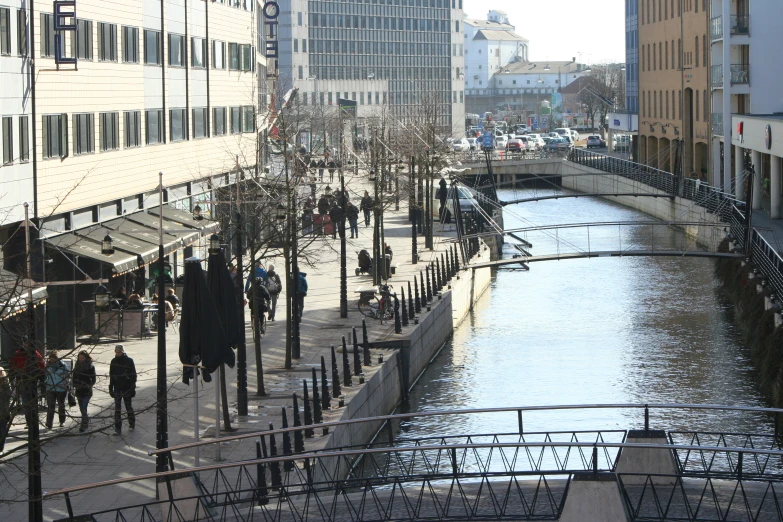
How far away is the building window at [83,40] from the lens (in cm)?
3258

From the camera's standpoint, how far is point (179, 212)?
39375mm

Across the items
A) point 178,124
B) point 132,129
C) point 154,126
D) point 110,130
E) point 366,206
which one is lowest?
point 366,206

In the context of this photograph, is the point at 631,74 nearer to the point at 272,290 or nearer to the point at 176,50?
the point at 176,50

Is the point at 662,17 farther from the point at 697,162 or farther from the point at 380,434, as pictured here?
the point at 380,434

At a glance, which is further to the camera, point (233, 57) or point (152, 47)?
A: point (233, 57)

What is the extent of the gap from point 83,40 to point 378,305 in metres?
9.65

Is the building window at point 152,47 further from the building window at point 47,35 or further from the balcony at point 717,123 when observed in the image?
the balcony at point 717,123

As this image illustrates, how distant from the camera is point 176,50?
42688mm

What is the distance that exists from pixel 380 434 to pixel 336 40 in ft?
496

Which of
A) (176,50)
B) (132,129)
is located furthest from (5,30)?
(176,50)

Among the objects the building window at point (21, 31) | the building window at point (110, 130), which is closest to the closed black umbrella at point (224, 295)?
the building window at point (21, 31)

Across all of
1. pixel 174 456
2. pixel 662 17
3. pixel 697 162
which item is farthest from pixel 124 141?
pixel 662 17

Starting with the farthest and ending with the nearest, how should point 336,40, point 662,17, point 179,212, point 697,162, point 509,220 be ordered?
point 336,40 → point 662,17 → point 697,162 → point 509,220 → point 179,212

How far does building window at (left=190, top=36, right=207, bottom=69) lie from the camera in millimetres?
44750
